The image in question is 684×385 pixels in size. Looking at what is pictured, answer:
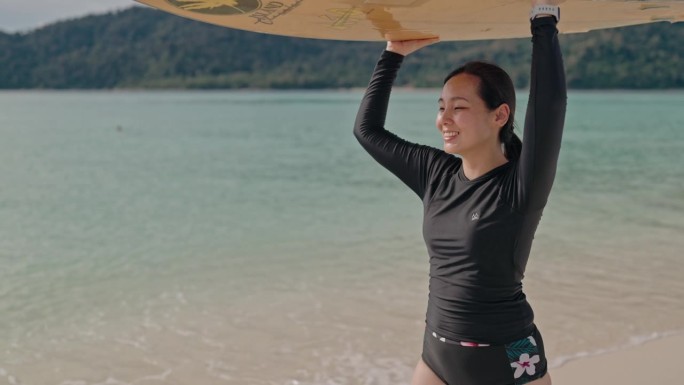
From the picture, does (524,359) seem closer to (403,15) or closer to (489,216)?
(489,216)

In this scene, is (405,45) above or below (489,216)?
above

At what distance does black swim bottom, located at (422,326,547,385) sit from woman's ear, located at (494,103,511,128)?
0.51 metres

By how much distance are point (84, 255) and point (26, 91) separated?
112 m

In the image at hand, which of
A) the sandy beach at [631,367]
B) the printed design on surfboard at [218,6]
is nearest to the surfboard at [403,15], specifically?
the printed design on surfboard at [218,6]

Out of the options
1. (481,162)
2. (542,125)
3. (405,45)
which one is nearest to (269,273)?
(405,45)

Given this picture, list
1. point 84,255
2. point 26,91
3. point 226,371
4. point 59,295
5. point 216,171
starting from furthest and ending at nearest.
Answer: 1. point 26,91
2. point 216,171
3. point 84,255
4. point 59,295
5. point 226,371

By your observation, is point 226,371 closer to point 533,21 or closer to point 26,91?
point 533,21

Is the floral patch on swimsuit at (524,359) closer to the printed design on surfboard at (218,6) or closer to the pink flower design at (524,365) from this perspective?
the pink flower design at (524,365)

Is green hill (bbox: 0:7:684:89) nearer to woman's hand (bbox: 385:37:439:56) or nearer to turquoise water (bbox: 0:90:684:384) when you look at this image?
turquoise water (bbox: 0:90:684:384)

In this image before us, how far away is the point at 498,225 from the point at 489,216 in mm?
29

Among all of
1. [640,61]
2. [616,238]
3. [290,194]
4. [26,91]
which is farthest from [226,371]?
[26,91]

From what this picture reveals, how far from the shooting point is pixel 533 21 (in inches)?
72.2

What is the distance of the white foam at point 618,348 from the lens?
4.53 m

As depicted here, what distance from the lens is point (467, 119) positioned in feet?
6.29
